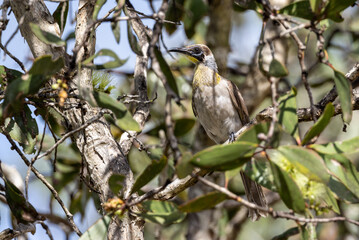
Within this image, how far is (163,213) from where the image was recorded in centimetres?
205

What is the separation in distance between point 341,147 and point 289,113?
256mm

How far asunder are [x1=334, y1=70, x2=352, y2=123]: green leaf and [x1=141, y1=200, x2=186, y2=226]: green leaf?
0.80 metres

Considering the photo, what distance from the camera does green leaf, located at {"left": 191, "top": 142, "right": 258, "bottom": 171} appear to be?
1.76 metres

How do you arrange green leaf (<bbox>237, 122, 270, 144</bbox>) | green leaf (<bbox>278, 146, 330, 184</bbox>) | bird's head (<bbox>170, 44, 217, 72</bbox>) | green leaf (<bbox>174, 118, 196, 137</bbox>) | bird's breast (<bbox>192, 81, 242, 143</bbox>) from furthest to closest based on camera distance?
1. bird's head (<bbox>170, 44, 217, 72</bbox>)
2. bird's breast (<bbox>192, 81, 242, 143</bbox>)
3. green leaf (<bbox>174, 118, 196, 137</bbox>)
4. green leaf (<bbox>237, 122, 270, 144</bbox>)
5. green leaf (<bbox>278, 146, 330, 184</bbox>)

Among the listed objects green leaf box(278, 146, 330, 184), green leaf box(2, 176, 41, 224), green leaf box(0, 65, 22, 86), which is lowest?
green leaf box(278, 146, 330, 184)

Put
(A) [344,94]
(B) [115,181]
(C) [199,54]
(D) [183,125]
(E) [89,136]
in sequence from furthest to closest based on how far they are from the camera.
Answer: (C) [199,54] → (D) [183,125] → (E) [89,136] → (B) [115,181] → (A) [344,94]

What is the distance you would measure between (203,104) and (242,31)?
150 inches

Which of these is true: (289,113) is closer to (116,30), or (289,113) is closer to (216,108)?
(116,30)

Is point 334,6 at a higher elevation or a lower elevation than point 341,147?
higher

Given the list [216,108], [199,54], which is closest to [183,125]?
[216,108]

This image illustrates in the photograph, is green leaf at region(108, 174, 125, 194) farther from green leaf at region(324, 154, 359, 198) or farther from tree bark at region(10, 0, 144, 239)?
green leaf at region(324, 154, 359, 198)

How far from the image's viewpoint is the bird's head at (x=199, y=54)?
5172 millimetres

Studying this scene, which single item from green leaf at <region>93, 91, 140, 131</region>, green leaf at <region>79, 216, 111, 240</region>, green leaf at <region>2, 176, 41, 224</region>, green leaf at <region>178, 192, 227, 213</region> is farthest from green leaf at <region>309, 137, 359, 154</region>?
green leaf at <region>2, 176, 41, 224</region>

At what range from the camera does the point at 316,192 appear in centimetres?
193
